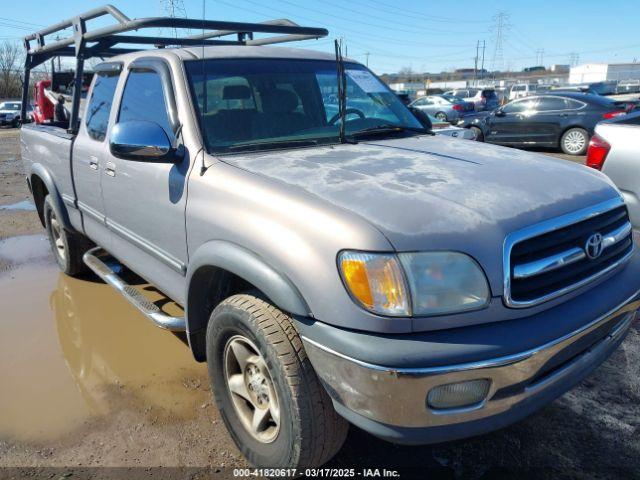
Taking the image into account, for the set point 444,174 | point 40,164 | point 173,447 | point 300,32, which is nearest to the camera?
point 444,174

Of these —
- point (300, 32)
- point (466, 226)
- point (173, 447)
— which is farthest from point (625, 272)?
point (300, 32)

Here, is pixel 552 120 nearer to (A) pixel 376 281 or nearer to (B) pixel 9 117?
(A) pixel 376 281

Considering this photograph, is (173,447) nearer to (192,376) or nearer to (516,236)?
(192,376)

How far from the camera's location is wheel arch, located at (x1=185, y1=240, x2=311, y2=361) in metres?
1.94

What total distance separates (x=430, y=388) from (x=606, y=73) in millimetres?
75545

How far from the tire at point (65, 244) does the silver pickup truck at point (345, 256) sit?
67.3 inches

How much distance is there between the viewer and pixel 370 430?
1.85 meters

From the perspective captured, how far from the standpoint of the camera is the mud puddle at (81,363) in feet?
9.87

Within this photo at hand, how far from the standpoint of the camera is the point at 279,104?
3.15m

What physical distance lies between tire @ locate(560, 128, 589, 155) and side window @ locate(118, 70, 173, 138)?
465 inches

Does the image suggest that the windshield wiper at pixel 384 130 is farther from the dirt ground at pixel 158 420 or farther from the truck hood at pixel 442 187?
the dirt ground at pixel 158 420

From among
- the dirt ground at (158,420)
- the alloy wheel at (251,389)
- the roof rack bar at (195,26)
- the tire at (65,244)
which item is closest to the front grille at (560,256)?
the dirt ground at (158,420)

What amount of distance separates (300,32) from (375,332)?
2865 mm

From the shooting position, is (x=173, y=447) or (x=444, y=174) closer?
(x=444, y=174)
